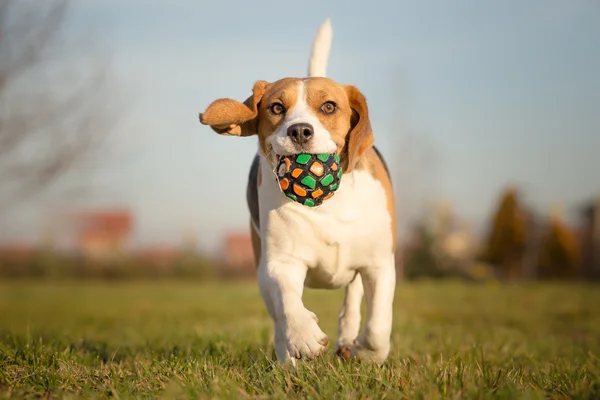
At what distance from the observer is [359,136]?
391cm

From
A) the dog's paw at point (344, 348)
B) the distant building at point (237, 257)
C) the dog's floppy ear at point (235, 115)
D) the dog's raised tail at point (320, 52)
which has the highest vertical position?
the dog's raised tail at point (320, 52)

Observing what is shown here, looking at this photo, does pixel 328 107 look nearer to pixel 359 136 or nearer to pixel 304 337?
pixel 359 136

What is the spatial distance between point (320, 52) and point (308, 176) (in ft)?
5.83

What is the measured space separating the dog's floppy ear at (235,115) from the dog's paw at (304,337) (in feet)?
3.78

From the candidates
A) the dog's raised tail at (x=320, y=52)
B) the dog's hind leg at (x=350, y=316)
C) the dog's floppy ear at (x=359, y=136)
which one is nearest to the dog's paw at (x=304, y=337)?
the dog's floppy ear at (x=359, y=136)

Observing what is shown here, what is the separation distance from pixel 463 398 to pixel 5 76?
38.7ft

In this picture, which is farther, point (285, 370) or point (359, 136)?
point (359, 136)

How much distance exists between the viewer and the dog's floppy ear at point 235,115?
3840mm

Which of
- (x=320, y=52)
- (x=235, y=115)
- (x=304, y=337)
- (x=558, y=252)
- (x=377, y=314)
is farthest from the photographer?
(x=558, y=252)

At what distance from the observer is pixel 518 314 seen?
1124cm

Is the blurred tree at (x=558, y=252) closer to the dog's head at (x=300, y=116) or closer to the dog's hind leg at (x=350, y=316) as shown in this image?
the dog's hind leg at (x=350, y=316)

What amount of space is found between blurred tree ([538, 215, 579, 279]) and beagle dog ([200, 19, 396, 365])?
76.6 ft

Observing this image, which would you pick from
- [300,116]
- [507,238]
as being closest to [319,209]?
[300,116]

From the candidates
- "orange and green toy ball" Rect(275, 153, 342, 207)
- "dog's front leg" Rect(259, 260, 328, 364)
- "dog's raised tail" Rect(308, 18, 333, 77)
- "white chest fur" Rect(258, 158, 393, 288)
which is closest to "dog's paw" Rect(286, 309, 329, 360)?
"dog's front leg" Rect(259, 260, 328, 364)
